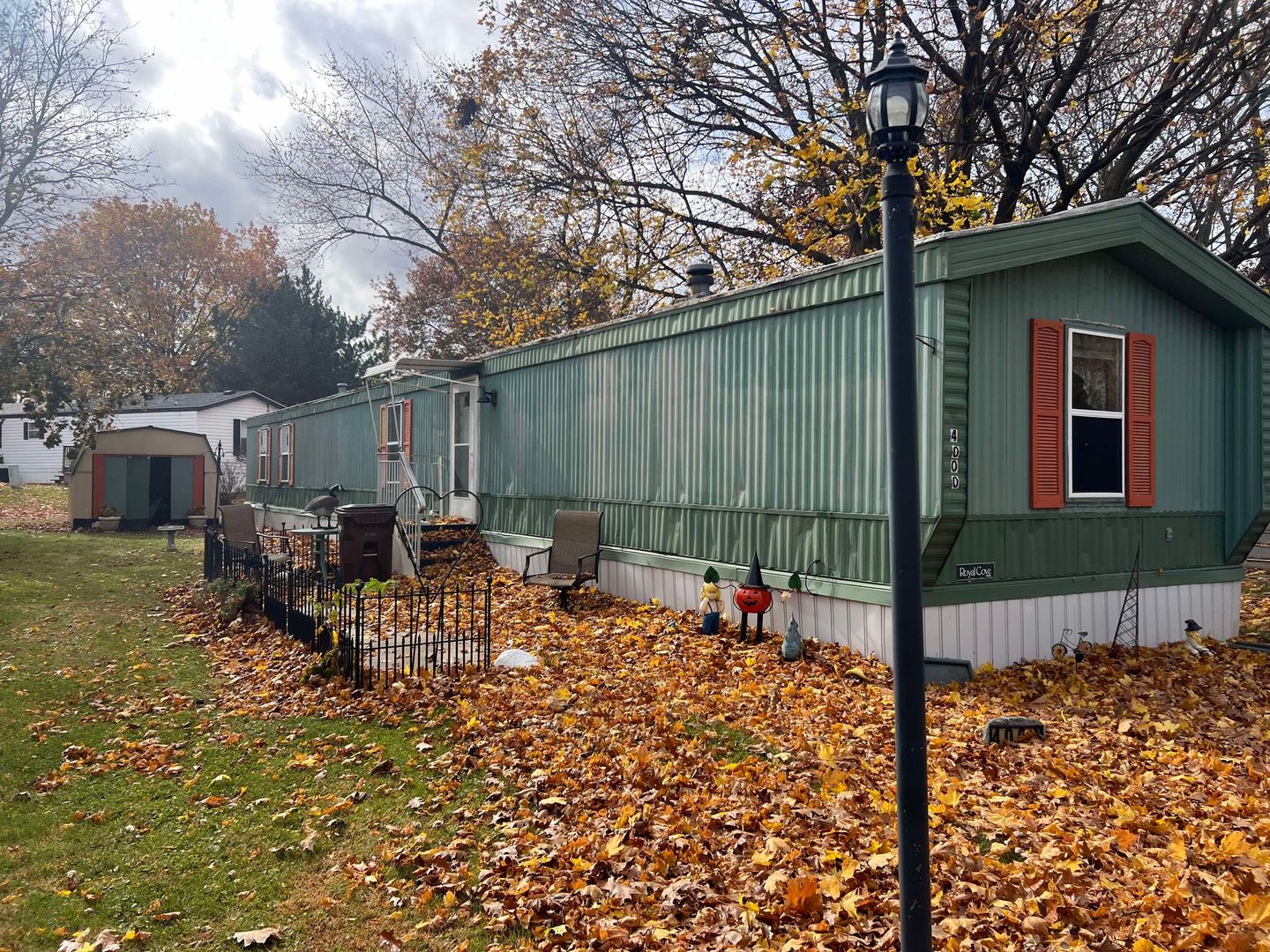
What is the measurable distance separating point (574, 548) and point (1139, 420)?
6571mm

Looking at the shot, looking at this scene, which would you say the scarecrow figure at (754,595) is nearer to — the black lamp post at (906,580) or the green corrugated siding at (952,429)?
the green corrugated siding at (952,429)

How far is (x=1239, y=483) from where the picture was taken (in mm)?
9586

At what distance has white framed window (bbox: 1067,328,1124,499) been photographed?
323 inches

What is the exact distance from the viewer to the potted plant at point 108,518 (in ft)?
80.5

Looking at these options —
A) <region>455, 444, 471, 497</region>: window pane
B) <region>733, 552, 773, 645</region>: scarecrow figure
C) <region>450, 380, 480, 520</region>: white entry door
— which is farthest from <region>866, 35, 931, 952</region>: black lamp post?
<region>455, 444, 471, 497</region>: window pane

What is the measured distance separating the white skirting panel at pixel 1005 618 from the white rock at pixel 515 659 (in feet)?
7.82

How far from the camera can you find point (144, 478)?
2573 cm

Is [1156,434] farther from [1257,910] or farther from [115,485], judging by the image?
[115,485]

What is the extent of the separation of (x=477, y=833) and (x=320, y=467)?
1899 centimetres

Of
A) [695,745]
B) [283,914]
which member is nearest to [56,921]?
[283,914]

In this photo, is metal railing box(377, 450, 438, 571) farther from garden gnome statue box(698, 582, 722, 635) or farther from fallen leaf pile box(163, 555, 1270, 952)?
garden gnome statue box(698, 582, 722, 635)

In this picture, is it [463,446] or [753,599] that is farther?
[463,446]

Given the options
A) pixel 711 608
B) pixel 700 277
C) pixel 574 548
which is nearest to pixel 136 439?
pixel 574 548

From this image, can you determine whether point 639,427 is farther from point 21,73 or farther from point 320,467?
point 21,73
